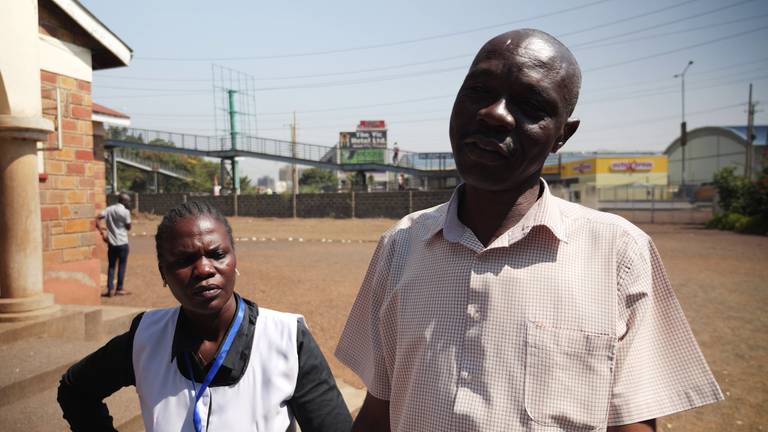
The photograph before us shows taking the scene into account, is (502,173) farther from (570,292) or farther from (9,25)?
(9,25)

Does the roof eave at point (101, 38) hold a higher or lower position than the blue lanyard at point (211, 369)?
higher

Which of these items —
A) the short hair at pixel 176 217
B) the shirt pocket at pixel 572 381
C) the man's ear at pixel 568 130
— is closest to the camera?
the shirt pocket at pixel 572 381

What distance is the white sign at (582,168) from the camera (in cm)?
4253

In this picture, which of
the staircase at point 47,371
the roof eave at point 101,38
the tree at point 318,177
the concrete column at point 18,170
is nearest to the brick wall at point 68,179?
the roof eave at point 101,38

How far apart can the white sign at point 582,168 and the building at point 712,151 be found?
475 inches

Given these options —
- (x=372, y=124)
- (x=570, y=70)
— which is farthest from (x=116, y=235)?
(x=372, y=124)

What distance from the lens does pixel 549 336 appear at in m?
1.16

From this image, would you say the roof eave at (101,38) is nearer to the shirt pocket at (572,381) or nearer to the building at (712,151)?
the shirt pocket at (572,381)

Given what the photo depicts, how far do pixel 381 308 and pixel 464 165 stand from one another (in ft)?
1.57

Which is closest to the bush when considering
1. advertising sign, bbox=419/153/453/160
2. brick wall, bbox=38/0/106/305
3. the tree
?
advertising sign, bbox=419/153/453/160

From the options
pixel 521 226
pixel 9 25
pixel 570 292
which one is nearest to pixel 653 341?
pixel 570 292

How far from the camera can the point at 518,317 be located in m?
1.18

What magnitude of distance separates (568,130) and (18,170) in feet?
17.8

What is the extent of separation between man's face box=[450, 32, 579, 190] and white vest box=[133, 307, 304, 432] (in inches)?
40.9
